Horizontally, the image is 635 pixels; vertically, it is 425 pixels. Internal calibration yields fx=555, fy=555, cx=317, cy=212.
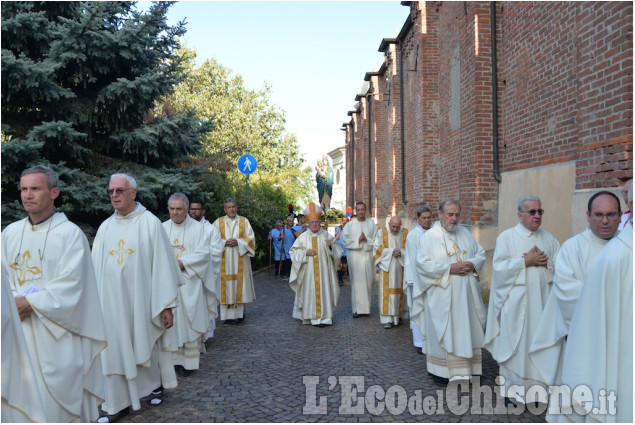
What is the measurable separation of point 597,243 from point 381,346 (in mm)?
4460

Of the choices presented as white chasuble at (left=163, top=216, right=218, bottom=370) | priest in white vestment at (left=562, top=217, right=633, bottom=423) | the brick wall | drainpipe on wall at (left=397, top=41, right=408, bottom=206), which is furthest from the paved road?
drainpipe on wall at (left=397, top=41, right=408, bottom=206)

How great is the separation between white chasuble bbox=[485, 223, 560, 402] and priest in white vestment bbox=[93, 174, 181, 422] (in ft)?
10.7

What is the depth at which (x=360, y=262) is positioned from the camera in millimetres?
11234

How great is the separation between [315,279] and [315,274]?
0.10 meters

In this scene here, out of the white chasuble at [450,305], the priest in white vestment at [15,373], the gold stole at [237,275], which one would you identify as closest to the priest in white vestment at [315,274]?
the gold stole at [237,275]

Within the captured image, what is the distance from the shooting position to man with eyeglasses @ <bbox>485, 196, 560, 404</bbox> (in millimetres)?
5395

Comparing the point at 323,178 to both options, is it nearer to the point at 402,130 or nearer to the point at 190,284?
the point at 402,130

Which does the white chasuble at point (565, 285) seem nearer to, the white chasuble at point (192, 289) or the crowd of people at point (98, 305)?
the crowd of people at point (98, 305)

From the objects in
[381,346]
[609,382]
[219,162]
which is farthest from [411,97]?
[609,382]

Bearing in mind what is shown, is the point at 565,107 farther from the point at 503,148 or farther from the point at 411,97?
the point at 411,97

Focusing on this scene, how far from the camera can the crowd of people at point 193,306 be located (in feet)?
10.9

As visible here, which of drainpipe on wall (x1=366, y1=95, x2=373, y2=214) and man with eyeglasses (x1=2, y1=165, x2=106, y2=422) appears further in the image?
drainpipe on wall (x1=366, y1=95, x2=373, y2=214)

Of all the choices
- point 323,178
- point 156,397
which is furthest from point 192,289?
point 323,178

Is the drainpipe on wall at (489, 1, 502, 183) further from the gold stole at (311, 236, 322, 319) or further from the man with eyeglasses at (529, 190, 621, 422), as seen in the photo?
the man with eyeglasses at (529, 190, 621, 422)
